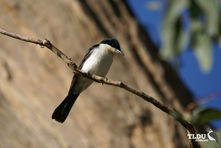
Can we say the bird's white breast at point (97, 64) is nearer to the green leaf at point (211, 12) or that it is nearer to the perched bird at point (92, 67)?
the perched bird at point (92, 67)

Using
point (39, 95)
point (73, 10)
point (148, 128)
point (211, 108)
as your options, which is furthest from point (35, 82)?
point (211, 108)

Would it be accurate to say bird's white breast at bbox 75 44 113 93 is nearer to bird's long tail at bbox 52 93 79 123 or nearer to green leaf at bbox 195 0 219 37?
bird's long tail at bbox 52 93 79 123

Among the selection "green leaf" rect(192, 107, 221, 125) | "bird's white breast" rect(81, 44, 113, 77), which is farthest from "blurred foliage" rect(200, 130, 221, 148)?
"bird's white breast" rect(81, 44, 113, 77)

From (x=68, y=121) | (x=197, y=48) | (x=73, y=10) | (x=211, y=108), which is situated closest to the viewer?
(x=211, y=108)

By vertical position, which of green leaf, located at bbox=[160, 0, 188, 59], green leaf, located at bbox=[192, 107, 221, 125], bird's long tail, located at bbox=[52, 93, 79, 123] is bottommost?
green leaf, located at bbox=[192, 107, 221, 125]

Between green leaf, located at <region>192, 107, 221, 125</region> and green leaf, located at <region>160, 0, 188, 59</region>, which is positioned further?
green leaf, located at <region>160, 0, 188, 59</region>

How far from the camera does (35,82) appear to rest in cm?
537

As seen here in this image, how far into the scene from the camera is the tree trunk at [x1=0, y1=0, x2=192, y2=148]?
5.21m

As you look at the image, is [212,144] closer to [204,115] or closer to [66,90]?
[204,115]

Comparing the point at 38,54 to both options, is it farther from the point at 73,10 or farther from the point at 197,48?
the point at 197,48

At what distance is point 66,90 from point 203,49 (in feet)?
6.28

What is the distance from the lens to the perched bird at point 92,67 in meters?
3.95

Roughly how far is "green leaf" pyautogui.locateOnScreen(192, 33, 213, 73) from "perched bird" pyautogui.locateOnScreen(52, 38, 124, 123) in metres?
0.59

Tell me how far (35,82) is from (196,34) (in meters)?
2.03
